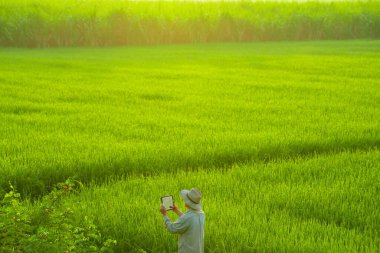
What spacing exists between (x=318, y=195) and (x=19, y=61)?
59.7 ft

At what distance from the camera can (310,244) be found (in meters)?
4.77

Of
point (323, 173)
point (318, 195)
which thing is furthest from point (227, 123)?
point (318, 195)

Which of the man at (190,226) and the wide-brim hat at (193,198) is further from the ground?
the wide-brim hat at (193,198)

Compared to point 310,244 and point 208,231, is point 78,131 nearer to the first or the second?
point 208,231

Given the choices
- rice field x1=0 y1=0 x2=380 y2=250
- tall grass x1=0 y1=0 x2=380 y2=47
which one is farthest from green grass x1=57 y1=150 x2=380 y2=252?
tall grass x1=0 y1=0 x2=380 y2=47

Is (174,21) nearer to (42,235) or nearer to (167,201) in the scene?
(167,201)

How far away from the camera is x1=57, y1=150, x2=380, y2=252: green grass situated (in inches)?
195

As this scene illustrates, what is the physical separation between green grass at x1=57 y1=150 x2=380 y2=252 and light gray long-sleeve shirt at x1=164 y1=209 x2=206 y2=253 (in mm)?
780

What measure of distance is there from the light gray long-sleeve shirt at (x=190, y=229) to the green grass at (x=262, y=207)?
78cm

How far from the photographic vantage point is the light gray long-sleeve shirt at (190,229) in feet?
13.2

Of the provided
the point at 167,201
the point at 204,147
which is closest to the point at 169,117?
the point at 204,147

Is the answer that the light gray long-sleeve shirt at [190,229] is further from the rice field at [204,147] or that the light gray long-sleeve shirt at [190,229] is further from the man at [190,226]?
the rice field at [204,147]

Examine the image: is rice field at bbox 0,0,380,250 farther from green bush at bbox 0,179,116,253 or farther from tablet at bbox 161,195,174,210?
tablet at bbox 161,195,174,210

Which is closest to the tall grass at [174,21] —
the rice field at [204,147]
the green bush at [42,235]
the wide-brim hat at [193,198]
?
the rice field at [204,147]
